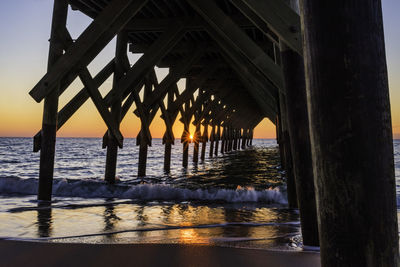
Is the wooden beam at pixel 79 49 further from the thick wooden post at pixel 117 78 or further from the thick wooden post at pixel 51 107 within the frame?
the thick wooden post at pixel 117 78

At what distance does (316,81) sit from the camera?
110cm

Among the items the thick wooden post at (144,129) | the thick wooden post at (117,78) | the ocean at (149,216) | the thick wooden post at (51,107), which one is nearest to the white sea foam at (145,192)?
the ocean at (149,216)

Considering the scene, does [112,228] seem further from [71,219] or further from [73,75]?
[73,75]

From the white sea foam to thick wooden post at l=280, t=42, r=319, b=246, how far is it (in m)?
3.36

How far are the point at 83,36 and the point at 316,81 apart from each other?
378cm

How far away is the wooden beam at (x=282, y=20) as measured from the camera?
85.3 inches

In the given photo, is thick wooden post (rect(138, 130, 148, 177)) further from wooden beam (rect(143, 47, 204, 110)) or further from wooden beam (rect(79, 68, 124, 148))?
wooden beam (rect(79, 68, 124, 148))

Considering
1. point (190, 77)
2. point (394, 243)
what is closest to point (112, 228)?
point (394, 243)

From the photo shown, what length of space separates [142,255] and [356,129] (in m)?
1.65

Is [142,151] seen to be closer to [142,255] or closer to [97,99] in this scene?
[97,99]

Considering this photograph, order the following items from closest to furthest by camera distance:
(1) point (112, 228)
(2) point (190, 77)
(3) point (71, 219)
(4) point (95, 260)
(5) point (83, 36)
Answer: (4) point (95, 260)
(1) point (112, 228)
(3) point (71, 219)
(5) point (83, 36)
(2) point (190, 77)

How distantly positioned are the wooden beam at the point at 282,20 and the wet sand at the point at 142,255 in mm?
1319

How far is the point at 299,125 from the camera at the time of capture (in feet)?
7.43

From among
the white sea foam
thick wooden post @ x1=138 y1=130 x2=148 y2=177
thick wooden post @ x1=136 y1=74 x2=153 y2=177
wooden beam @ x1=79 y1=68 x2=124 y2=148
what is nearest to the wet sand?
wooden beam @ x1=79 y1=68 x2=124 y2=148
